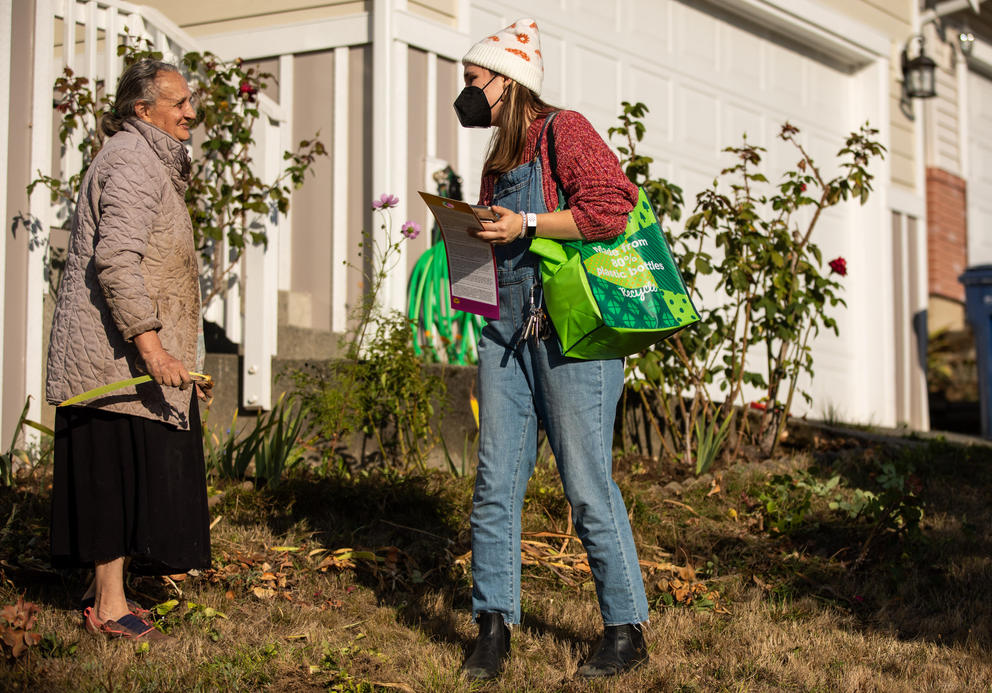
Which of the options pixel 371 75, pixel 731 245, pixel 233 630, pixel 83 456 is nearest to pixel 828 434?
pixel 731 245

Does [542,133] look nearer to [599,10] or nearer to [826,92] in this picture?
[599,10]

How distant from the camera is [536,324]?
8.82 feet

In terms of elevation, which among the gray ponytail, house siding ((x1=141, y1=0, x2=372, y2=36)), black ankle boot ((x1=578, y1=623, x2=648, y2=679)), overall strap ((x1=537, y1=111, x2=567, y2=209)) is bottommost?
black ankle boot ((x1=578, y1=623, x2=648, y2=679))

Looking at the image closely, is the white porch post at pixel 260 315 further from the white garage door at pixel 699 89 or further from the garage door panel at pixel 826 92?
the garage door panel at pixel 826 92

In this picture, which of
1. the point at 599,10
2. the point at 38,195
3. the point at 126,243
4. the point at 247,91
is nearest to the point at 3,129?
the point at 38,195

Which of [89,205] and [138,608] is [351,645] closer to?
[138,608]

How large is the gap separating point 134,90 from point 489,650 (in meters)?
1.80

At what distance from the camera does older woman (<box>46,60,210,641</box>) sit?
2.80 meters

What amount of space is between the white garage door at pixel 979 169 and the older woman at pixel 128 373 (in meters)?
9.06

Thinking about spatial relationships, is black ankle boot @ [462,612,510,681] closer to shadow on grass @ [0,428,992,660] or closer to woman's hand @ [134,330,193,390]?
shadow on grass @ [0,428,992,660]

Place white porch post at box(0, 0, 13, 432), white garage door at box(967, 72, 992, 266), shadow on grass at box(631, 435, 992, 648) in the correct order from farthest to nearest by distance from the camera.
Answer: white garage door at box(967, 72, 992, 266), white porch post at box(0, 0, 13, 432), shadow on grass at box(631, 435, 992, 648)

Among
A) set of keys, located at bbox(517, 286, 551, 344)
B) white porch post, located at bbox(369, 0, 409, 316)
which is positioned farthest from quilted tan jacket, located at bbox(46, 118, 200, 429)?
white porch post, located at bbox(369, 0, 409, 316)

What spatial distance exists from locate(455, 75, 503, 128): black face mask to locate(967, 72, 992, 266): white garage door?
28.4 ft

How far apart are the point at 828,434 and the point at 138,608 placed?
12.8ft
